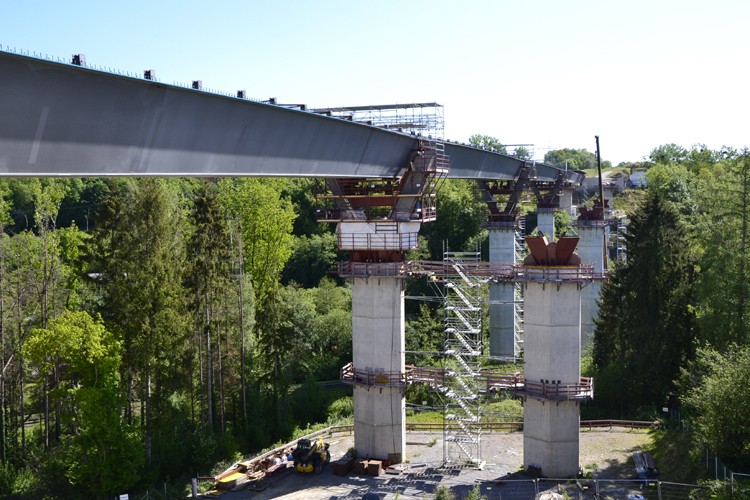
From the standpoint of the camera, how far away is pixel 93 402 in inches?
1009

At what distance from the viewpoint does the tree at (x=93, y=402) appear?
2480cm

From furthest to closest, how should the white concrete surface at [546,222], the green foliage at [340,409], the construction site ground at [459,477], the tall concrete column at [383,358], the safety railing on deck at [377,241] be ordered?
the white concrete surface at [546,222], the green foliage at [340,409], the tall concrete column at [383,358], the safety railing on deck at [377,241], the construction site ground at [459,477]

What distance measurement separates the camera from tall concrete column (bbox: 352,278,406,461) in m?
29.6

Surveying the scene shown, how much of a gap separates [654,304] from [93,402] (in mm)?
31055

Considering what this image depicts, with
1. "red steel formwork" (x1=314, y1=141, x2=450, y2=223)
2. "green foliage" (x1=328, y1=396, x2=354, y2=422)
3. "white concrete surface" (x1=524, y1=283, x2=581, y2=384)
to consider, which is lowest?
"green foliage" (x1=328, y1=396, x2=354, y2=422)

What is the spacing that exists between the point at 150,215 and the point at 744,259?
2811 centimetres

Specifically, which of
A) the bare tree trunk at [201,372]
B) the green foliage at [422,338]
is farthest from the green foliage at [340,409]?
the bare tree trunk at [201,372]

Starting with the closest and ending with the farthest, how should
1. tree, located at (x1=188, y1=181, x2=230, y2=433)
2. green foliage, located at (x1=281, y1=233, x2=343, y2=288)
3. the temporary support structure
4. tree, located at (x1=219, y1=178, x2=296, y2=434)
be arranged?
the temporary support structure < tree, located at (x1=188, y1=181, x2=230, y2=433) < tree, located at (x1=219, y1=178, x2=296, y2=434) < green foliage, located at (x1=281, y1=233, x2=343, y2=288)

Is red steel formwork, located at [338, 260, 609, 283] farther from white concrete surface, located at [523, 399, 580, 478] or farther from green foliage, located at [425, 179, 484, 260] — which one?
green foliage, located at [425, 179, 484, 260]

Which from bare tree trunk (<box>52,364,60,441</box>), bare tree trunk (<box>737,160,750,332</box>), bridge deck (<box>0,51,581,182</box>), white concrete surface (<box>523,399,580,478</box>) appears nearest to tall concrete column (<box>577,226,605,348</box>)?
bare tree trunk (<box>737,160,750,332</box>)

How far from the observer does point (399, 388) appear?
29547mm

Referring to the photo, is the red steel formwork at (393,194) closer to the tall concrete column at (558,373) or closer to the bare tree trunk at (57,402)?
the tall concrete column at (558,373)

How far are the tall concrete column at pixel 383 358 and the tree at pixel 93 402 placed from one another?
10.7 meters

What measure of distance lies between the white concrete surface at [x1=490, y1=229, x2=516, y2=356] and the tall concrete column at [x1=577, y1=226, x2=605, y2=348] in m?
7.62
